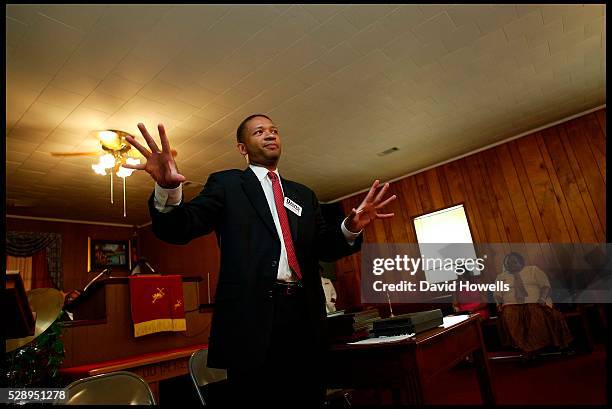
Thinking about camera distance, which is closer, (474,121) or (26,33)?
(26,33)

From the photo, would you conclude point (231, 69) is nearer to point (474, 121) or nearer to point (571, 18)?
point (571, 18)

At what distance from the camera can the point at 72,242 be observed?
7.38 metres

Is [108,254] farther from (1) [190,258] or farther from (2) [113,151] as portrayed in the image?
(2) [113,151]

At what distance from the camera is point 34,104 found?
3.55 m

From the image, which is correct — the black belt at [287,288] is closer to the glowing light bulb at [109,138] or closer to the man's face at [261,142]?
the man's face at [261,142]

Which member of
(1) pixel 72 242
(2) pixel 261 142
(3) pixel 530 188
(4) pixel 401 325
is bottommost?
(4) pixel 401 325

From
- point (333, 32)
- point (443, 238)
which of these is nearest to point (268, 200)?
point (333, 32)

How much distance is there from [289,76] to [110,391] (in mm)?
3071

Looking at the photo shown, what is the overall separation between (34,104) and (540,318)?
18.2ft

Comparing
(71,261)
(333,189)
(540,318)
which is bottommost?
(540,318)

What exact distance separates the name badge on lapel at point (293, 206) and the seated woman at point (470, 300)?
437 centimetres

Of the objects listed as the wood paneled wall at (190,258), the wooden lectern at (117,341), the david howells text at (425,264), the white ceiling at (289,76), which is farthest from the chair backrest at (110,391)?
the wood paneled wall at (190,258)

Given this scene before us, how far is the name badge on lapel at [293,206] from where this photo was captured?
1391 mm

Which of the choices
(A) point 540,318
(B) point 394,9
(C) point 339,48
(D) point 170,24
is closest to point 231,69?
(D) point 170,24
